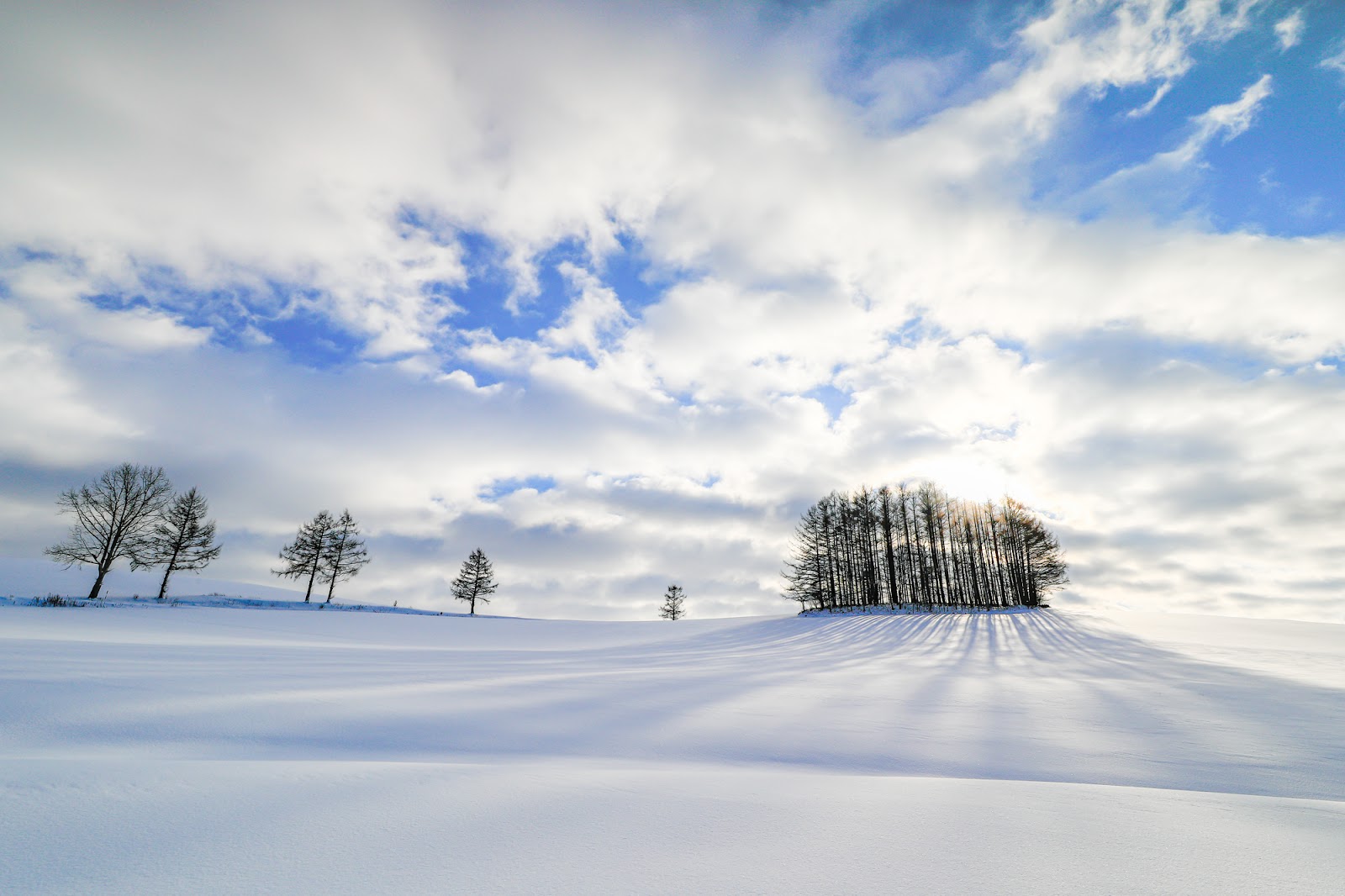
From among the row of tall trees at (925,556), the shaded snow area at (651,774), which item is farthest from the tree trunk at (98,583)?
the row of tall trees at (925,556)

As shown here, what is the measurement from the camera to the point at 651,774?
3.89 meters

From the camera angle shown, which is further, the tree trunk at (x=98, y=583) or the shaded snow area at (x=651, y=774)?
the tree trunk at (x=98, y=583)

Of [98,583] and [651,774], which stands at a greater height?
[98,583]

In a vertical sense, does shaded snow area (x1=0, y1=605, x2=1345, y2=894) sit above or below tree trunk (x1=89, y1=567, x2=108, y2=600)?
below

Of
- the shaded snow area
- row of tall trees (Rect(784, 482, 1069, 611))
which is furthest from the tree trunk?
row of tall trees (Rect(784, 482, 1069, 611))

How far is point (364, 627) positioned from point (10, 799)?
19592mm

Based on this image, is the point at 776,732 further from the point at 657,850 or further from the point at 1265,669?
the point at 1265,669

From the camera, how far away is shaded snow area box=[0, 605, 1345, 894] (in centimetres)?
233

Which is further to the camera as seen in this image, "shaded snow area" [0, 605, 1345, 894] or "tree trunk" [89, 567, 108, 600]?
"tree trunk" [89, 567, 108, 600]

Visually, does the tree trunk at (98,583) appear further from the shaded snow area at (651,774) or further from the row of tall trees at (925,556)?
the row of tall trees at (925,556)

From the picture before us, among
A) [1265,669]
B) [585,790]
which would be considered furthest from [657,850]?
[1265,669]

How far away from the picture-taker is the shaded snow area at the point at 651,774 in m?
2.33

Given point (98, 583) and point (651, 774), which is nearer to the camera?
point (651, 774)

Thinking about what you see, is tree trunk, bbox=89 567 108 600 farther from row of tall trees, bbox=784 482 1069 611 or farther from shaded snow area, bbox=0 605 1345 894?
row of tall trees, bbox=784 482 1069 611
